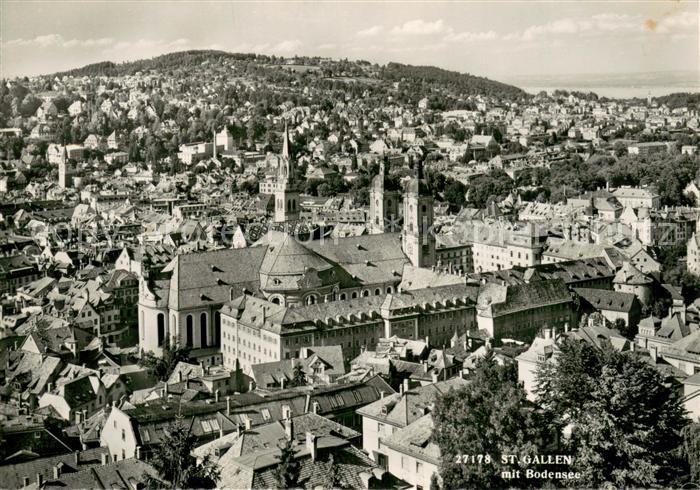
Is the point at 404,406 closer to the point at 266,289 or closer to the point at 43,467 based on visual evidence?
the point at 43,467

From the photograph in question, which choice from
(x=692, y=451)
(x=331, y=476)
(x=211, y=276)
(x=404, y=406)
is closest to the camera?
(x=331, y=476)

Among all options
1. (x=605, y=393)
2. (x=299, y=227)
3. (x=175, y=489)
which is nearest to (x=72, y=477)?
(x=175, y=489)

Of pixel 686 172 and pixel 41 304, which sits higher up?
pixel 686 172

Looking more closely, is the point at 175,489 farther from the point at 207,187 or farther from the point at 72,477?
the point at 207,187

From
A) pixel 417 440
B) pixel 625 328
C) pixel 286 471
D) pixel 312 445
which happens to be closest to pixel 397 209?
pixel 625 328

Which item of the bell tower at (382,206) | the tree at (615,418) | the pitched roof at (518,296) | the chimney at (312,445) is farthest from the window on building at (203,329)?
the tree at (615,418)

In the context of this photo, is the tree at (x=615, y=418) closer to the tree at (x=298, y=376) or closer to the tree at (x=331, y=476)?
the tree at (x=331, y=476)

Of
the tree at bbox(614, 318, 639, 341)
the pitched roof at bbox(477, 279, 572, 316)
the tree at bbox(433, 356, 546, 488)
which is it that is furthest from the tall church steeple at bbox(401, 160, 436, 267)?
the tree at bbox(433, 356, 546, 488)
